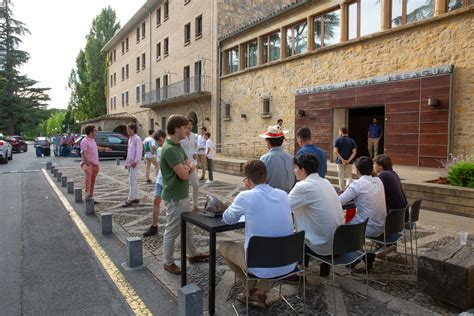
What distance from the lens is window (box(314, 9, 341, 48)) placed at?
15516mm

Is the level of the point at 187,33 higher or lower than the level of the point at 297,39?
higher

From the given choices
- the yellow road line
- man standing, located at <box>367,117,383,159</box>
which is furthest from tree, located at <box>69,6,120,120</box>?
the yellow road line

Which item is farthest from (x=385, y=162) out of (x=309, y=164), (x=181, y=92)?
(x=181, y=92)

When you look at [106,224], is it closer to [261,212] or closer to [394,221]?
[261,212]

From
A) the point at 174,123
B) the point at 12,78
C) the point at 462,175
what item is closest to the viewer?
the point at 174,123

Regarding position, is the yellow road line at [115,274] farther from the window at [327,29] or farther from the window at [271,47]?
the window at [271,47]

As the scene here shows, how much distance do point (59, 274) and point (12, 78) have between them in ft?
183

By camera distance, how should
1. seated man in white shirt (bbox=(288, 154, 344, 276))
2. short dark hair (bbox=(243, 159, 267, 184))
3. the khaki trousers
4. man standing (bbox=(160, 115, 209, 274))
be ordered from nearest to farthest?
short dark hair (bbox=(243, 159, 267, 184))
the khaki trousers
seated man in white shirt (bbox=(288, 154, 344, 276))
man standing (bbox=(160, 115, 209, 274))

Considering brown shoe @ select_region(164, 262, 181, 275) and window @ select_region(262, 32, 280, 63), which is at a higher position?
window @ select_region(262, 32, 280, 63)

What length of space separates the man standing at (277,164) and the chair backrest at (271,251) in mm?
1761

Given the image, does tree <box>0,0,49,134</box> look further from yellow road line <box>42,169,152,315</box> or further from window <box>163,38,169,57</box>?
yellow road line <box>42,169,152,315</box>

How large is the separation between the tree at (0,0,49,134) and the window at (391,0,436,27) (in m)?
50.5

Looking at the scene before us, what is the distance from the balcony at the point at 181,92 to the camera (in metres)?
24.6

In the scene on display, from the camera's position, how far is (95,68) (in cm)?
5241
